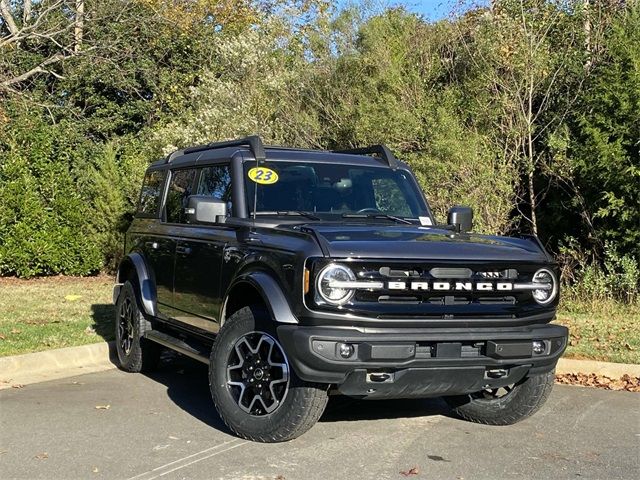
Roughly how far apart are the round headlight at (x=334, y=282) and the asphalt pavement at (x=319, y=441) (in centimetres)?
103

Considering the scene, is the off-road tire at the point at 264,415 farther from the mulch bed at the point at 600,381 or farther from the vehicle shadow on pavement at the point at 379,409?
the mulch bed at the point at 600,381

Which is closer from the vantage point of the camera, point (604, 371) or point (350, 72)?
point (604, 371)

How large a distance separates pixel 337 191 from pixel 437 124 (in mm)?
6948

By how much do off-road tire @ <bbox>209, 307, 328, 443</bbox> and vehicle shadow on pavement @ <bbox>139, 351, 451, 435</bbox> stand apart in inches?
12.7

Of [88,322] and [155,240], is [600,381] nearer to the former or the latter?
[155,240]

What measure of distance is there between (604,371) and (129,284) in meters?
4.76

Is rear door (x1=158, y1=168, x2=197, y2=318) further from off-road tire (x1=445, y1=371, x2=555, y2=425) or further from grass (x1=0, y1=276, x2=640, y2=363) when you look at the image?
off-road tire (x1=445, y1=371, x2=555, y2=425)

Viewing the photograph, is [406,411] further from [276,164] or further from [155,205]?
[155,205]

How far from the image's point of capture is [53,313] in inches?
436

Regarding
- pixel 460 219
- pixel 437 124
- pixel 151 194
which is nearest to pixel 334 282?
pixel 460 219

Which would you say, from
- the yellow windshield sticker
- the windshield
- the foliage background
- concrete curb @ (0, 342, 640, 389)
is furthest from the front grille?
the foliage background

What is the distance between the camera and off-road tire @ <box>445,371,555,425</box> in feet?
18.8

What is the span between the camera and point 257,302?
221 inches

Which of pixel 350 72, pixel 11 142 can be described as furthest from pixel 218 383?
pixel 11 142
